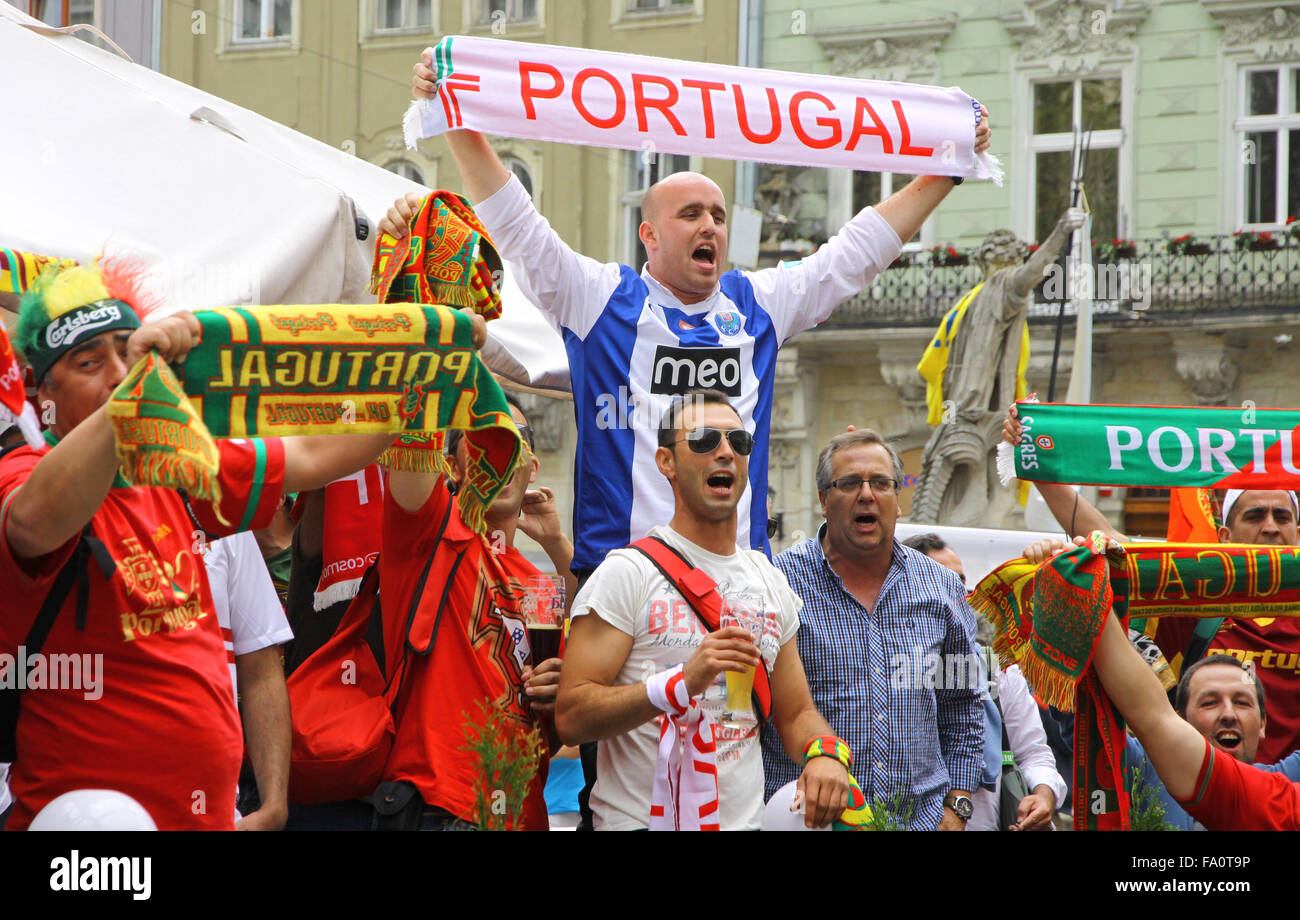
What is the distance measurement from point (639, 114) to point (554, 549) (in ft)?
4.62

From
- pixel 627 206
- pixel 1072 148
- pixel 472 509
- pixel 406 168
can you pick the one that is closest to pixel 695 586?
pixel 472 509

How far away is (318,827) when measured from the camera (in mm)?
4125

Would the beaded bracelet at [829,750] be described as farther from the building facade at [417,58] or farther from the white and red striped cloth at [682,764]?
the building facade at [417,58]

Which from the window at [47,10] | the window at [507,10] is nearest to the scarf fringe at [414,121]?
the window at [47,10]

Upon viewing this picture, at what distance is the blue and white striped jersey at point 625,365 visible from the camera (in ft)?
15.5

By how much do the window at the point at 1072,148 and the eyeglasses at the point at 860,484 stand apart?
1795 centimetres

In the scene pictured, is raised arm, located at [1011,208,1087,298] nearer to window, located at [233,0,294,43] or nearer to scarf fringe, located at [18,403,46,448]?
scarf fringe, located at [18,403,46,448]

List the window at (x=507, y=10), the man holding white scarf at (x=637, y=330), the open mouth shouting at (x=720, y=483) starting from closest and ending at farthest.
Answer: the open mouth shouting at (x=720, y=483) → the man holding white scarf at (x=637, y=330) → the window at (x=507, y=10)

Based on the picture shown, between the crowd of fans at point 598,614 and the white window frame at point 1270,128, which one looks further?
the white window frame at point 1270,128

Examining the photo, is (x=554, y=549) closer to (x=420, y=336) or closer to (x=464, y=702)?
(x=464, y=702)

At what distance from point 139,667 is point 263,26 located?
2335 centimetres

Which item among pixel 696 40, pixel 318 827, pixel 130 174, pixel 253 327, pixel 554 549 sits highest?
Answer: pixel 696 40

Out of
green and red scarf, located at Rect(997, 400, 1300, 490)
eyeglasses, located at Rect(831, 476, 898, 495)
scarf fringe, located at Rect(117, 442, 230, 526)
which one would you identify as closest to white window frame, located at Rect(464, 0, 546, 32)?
green and red scarf, located at Rect(997, 400, 1300, 490)
